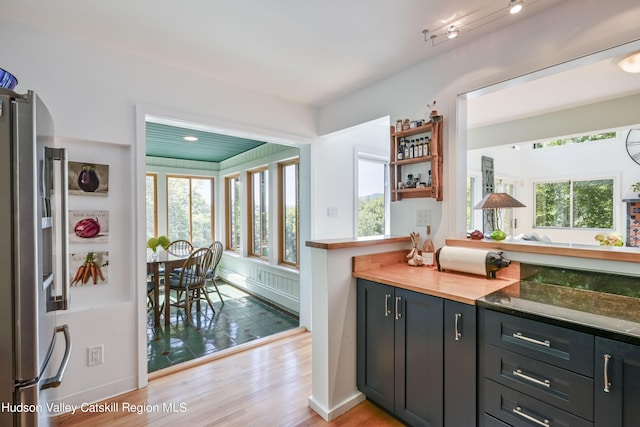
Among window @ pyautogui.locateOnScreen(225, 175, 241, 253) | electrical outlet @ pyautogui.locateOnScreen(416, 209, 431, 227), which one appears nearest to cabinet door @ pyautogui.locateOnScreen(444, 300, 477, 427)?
electrical outlet @ pyautogui.locateOnScreen(416, 209, 431, 227)

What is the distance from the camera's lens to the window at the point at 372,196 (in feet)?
13.2

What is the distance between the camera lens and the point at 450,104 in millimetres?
2189

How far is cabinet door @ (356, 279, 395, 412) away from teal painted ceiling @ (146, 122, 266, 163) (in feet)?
10.4

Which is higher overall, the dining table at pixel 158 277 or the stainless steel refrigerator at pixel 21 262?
the stainless steel refrigerator at pixel 21 262

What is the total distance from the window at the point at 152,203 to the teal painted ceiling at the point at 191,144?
48cm

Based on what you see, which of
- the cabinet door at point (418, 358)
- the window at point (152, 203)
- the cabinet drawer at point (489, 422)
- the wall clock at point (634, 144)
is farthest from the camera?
the window at point (152, 203)

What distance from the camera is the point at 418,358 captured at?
166 centimetres

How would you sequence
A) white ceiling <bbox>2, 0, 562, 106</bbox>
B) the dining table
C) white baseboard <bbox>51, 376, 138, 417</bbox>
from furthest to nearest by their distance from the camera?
the dining table → white baseboard <bbox>51, 376, 138, 417</bbox> → white ceiling <bbox>2, 0, 562, 106</bbox>

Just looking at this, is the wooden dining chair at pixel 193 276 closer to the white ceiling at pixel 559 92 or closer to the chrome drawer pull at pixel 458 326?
the chrome drawer pull at pixel 458 326

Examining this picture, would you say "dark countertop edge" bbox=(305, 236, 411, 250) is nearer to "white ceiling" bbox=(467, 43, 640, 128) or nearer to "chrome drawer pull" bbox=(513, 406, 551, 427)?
"chrome drawer pull" bbox=(513, 406, 551, 427)

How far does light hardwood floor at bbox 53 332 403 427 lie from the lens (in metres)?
1.90

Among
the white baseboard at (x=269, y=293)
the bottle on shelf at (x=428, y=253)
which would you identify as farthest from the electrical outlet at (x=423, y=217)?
the white baseboard at (x=269, y=293)

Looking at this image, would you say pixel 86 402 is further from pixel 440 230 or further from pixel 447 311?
pixel 440 230

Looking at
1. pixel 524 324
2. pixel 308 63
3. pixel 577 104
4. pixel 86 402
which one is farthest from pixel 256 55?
pixel 577 104
